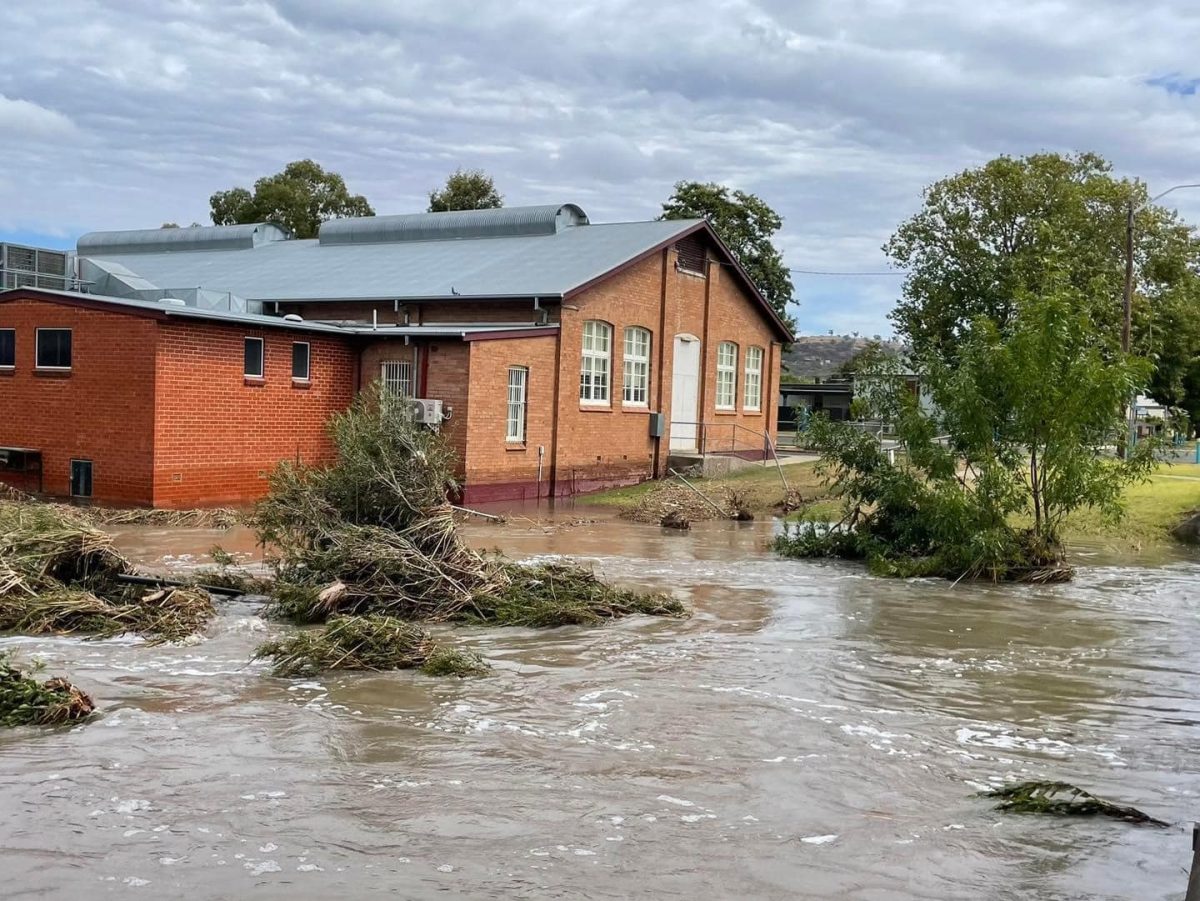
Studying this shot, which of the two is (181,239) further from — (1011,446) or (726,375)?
(1011,446)

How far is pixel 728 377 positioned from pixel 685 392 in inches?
103

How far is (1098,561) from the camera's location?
61.4 ft

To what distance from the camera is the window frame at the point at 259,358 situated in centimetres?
2281

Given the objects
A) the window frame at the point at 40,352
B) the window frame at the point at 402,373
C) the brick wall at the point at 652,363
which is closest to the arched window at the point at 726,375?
the brick wall at the point at 652,363

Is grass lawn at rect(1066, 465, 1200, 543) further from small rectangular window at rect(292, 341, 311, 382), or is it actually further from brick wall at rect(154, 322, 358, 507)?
small rectangular window at rect(292, 341, 311, 382)

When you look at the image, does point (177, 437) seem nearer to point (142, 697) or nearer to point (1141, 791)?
point (142, 697)

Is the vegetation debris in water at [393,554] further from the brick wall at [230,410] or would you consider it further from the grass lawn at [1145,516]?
the grass lawn at [1145,516]

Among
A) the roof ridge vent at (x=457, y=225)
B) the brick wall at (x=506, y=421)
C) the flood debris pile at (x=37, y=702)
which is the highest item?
the roof ridge vent at (x=457, y=225)

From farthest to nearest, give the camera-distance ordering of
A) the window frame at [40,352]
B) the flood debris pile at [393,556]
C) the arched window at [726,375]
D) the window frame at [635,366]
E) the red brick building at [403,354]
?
the arched window at [726,375], the window frame at [635,366], the window frame at [40,352], the red brick building at [403,354], the flood debris pile at [393,556]

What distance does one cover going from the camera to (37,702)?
Answer: 816cm

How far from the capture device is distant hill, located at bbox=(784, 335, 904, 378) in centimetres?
8262

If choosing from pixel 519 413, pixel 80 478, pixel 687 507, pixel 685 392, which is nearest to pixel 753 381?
pixel 685 392

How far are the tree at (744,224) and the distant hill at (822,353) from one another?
1052 inches

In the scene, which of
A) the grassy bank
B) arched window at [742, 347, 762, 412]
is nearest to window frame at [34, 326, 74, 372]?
the grassy bank
